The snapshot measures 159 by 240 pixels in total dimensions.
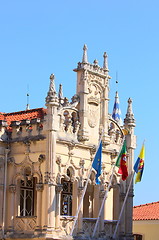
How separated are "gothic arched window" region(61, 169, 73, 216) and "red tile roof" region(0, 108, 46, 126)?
4.32m

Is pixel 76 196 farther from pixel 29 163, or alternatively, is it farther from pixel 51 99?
pixel 51 99

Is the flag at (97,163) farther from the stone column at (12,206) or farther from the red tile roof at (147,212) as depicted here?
the red tile roof at (147,212)

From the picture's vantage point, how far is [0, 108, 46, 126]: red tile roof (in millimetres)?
41312

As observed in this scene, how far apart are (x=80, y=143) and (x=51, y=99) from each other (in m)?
3.55

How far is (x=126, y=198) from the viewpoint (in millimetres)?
42812

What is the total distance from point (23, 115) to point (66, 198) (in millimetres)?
5782

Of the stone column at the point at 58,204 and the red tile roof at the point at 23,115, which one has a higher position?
the red tile roof at the point at 23,115

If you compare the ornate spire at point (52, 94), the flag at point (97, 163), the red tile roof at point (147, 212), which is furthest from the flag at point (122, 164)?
the red tile roof at point (147, 212)

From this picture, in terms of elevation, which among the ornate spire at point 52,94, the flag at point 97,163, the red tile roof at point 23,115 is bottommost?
the flag at point 97,163

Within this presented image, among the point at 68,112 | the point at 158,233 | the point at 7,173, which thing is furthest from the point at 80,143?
the point at 158,233

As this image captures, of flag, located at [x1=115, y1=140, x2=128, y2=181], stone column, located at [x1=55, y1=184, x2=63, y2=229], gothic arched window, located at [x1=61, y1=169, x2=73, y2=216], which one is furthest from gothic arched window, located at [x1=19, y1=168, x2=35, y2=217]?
flag, located at [x1=115, y1=140, x2=128, y2=181]

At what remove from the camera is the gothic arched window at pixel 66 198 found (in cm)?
4084

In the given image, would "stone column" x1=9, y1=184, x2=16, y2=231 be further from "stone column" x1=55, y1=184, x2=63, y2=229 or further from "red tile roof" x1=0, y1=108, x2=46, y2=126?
"red tile roof" x1=0, y1=108, x2=46, y2=126

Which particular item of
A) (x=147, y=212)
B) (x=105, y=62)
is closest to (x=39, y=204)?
(x=105, y=62)
